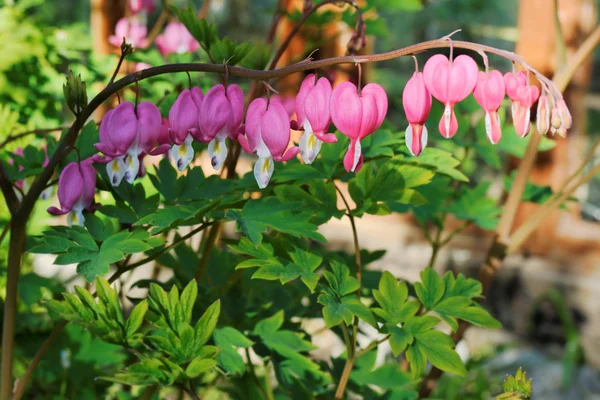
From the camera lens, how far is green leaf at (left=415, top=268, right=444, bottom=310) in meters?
0.94

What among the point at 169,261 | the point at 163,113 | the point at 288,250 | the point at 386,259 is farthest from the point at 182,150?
the point at 386,259

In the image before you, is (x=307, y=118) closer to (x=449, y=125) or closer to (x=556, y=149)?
(x=449, y=125)

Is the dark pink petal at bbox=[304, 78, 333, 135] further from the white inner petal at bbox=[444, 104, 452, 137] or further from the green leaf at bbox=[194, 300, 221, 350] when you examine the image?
the green leaf at bbox=[194, 300, 221, 350]

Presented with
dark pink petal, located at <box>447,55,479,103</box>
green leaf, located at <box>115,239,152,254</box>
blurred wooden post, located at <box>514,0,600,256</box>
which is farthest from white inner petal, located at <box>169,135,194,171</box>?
blurred wooden post, located at <box>514,0,600,256</box>

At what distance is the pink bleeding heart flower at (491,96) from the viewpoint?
80 cm

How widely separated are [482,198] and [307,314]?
434 millimetres

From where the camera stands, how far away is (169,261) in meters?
1.26

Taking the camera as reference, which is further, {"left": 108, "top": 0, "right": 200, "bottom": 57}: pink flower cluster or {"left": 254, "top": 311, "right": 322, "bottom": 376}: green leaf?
{"left": 108, "top": 0, "right": 200, "bottom": 57}: pink flower cluster

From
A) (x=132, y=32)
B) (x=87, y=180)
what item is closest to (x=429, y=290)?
(x=87, y=180)

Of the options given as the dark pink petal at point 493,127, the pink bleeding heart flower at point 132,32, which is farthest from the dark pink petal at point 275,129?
the pink bleeding heart flower at point 132,32

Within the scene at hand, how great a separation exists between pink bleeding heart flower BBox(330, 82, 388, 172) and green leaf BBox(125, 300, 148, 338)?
292 millimetres

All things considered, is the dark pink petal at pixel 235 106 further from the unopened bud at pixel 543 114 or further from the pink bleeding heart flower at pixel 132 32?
the pink bleeding heart flower at pixel 132 32

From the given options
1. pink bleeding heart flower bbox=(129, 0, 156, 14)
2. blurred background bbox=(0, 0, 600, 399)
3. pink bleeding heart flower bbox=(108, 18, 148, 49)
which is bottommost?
blurred background bbox=(0, 0, 600, 399)

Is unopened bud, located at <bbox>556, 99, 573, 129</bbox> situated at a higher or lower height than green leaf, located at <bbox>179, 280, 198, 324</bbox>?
higher
